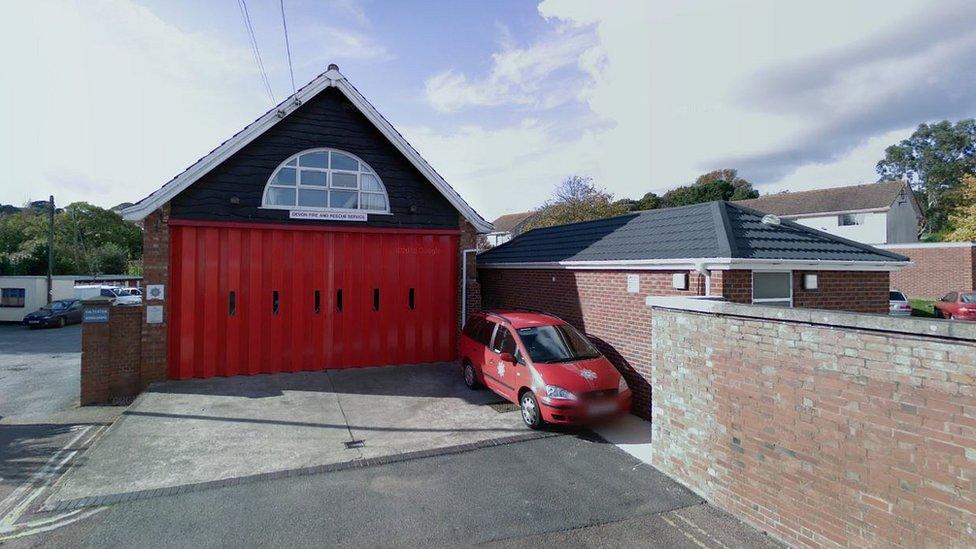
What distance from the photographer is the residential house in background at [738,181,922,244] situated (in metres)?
35.3

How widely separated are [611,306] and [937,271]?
27574 millimetres

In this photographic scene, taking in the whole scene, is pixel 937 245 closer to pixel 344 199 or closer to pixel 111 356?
pixel 344 199

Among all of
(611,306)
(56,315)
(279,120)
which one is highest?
(279,120)

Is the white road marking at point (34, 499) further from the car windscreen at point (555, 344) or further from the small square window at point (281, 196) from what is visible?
the car windscreen at point (555, 344)

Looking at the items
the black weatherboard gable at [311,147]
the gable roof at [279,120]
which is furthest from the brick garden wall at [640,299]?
the black weatherboard gable at [311,147]

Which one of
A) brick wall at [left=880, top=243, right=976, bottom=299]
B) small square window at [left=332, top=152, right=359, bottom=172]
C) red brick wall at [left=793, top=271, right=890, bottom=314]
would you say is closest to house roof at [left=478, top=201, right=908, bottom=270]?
red brick wall at [left=793, top=271, right=890, bottom=314]

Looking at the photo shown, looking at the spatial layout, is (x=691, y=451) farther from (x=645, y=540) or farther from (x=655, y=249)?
(x=655, y=249)

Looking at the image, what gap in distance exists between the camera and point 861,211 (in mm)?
35688

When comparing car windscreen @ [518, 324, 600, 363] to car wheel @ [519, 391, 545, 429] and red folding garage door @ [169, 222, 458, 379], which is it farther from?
red folding garage door @ [169, 222, 458, 379]

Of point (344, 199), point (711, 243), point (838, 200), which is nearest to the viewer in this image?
point (711, 243)

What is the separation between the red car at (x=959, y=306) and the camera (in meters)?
18.2

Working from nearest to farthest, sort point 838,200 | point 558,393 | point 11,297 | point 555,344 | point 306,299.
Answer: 1. point 558,393
2. point 555,344
3. point 306,299
4. point 11,297
5. point 838,200

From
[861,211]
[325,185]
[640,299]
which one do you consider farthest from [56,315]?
[861,211]

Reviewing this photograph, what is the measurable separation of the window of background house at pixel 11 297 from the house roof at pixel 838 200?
44.2 metres
